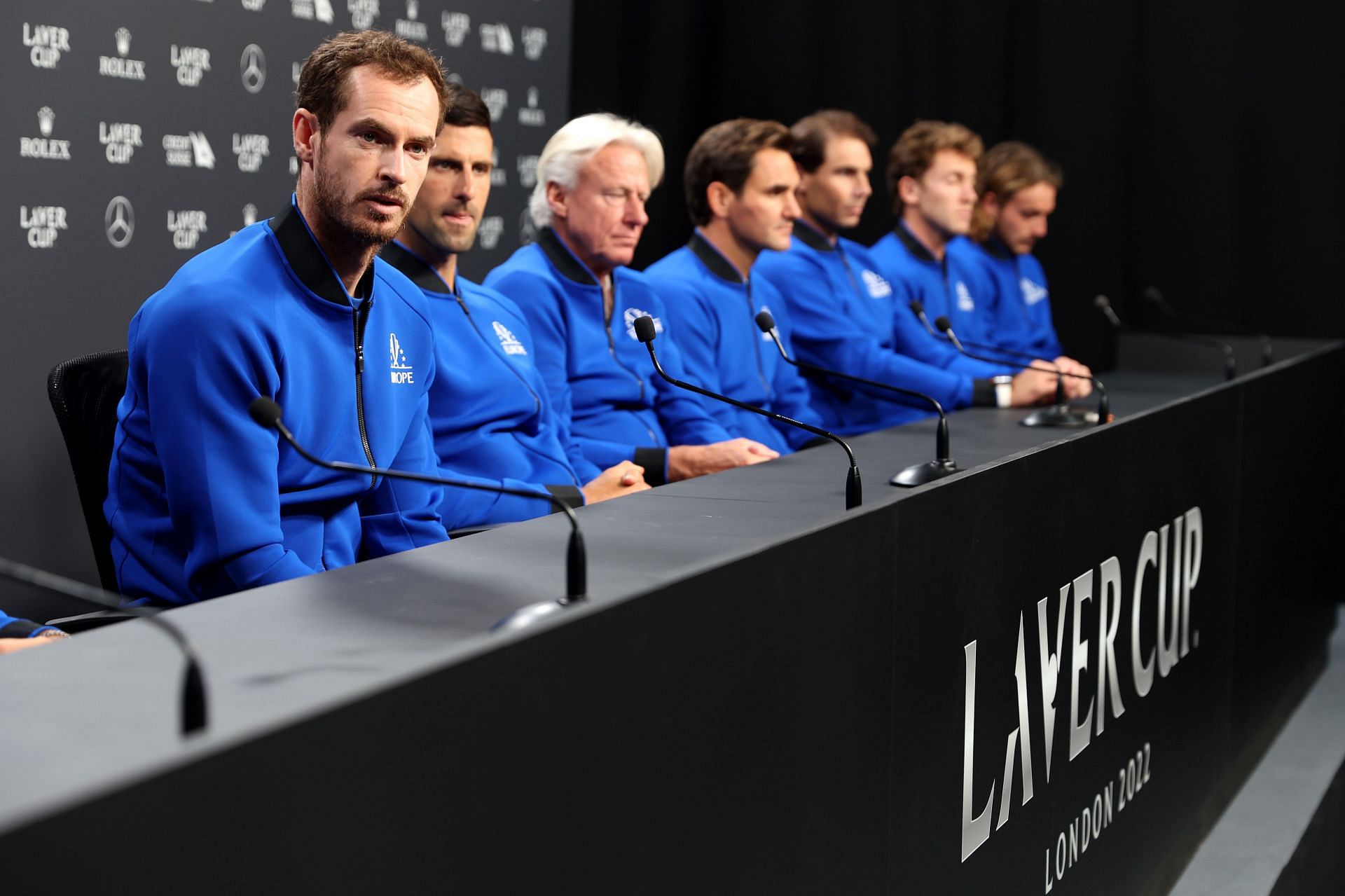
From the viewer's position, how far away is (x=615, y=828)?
1.01 m

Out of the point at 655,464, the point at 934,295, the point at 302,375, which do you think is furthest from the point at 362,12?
the point at 302,375

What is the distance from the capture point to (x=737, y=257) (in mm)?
3268

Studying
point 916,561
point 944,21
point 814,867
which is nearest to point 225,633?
point 814,867

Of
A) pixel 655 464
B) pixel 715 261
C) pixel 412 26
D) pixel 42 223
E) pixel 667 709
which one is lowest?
pixel 655 464

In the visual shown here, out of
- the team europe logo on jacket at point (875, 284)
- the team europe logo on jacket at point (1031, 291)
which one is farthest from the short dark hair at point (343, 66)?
the team europe logo on jacket at point (1031, 291)

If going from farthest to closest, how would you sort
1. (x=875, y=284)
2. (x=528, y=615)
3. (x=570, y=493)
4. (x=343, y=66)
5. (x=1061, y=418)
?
(x=875, y=284) < (x=1061, y=418) < (x=570, y=493) < (x=343, y=66) < (x=528, y=615)

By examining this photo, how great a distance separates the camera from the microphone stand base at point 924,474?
1.77 meters

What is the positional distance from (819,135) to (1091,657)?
197cm

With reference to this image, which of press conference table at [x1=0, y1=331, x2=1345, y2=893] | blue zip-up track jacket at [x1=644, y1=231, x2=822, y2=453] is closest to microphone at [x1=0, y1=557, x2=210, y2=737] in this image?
press conference table at [x1=0, y1=331, x2=1345, y2=893]

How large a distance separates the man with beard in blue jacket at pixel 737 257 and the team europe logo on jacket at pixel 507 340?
0.71 meters

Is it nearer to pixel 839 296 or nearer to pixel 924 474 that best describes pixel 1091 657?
pixel 924 474

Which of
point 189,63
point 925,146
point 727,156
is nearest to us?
point 189,63

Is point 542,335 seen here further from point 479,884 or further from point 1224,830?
point 479,884

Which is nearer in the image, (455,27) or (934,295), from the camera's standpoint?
(455,27)
